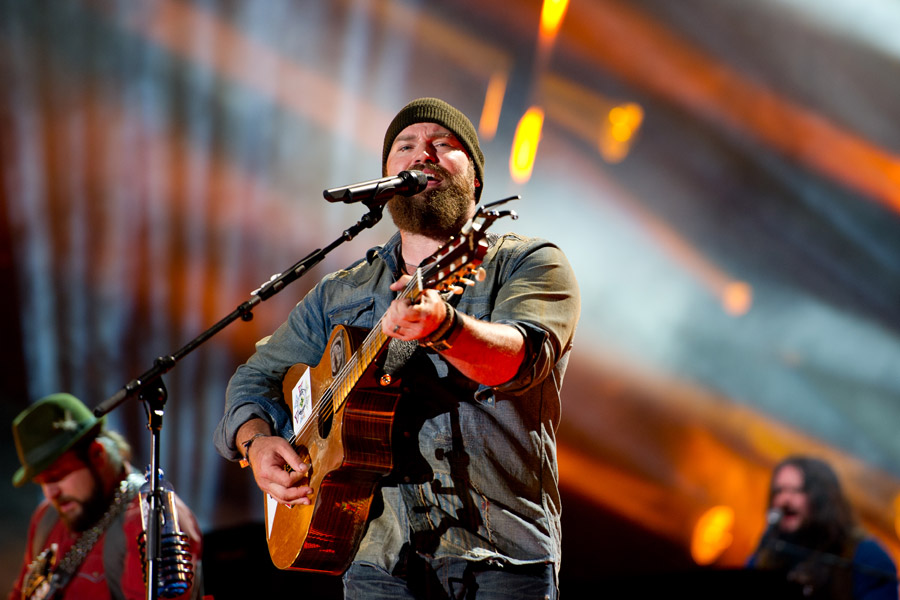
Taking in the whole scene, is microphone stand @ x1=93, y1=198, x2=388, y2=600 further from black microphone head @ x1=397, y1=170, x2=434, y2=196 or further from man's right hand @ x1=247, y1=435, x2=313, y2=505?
man's right hand @ x1=247, y1=435, x2=313, y2=505

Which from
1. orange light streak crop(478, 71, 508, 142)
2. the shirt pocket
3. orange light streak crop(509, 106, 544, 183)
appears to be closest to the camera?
the shirt pocket

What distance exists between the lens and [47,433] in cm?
480

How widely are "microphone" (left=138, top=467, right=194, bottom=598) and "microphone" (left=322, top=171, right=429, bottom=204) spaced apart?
114cm

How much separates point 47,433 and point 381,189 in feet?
11.6

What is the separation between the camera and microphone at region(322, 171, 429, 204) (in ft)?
7.71

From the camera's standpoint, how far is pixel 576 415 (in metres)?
8.12

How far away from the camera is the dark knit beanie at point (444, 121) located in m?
2.89

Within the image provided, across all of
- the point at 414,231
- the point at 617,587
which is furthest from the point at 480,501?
the point at 617,587

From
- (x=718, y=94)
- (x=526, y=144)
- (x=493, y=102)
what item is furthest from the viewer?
(x=526, y=144)

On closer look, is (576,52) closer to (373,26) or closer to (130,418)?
(373,26)

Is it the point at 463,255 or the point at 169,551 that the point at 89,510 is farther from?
the point at 463,255

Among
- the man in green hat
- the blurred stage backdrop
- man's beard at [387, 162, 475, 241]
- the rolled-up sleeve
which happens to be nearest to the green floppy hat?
the man in green hat

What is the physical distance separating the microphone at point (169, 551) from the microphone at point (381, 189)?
3.73 ft

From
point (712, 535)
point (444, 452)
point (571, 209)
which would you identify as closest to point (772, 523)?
point (712, 535)
